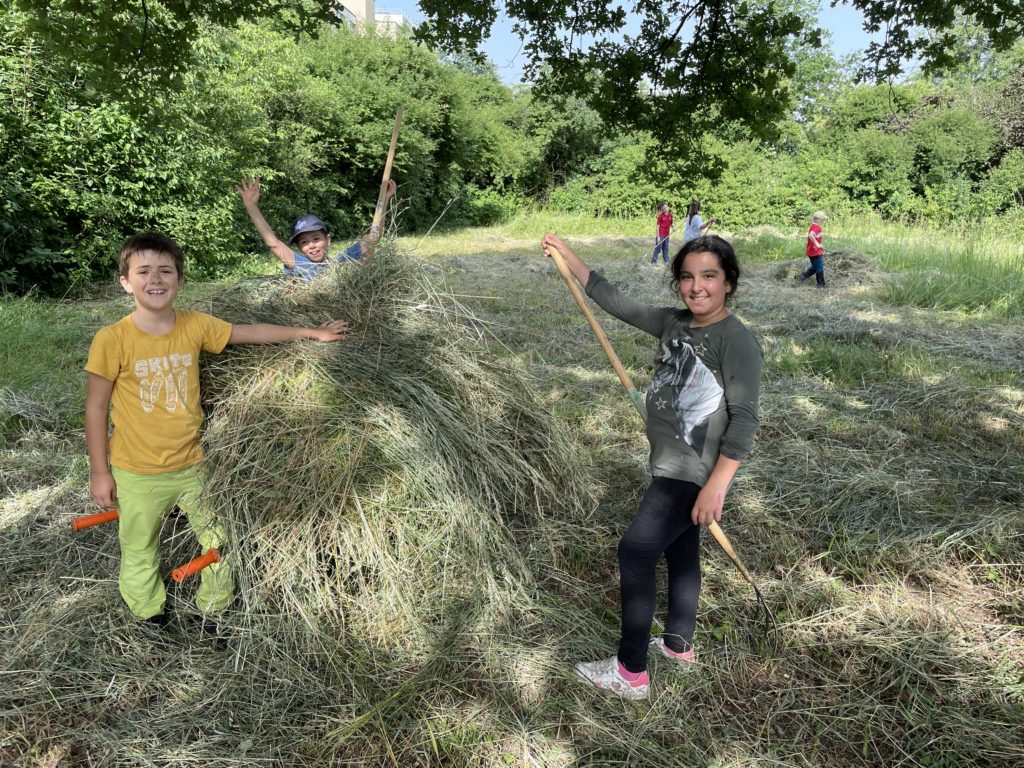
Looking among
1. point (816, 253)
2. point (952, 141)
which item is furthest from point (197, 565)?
point (952, 141)

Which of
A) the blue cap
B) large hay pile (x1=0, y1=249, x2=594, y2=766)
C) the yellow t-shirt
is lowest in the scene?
large hay pile (x1=0, y1=249, x2=594, y2=766)

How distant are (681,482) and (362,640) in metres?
1.28

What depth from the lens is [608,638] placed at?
2.55 meters

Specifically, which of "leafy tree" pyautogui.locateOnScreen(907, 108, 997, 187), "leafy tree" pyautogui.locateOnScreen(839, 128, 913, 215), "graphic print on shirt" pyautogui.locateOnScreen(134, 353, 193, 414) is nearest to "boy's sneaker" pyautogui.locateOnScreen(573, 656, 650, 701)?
"graphic print on shirt" pyautogui.locateOnScreen(134, 353, 193, 414)

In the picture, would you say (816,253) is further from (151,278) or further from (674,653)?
(151,278)

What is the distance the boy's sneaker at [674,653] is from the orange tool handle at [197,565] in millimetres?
1712

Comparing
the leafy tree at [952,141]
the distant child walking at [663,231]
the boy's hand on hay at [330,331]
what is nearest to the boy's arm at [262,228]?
the boy's hand on hay at [330,331]

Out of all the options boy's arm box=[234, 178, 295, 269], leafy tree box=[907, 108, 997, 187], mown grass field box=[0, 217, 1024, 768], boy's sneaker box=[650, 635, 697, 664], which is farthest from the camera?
leafy tree box=[907, 108, 997, 187]

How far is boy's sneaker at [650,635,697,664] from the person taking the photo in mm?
2422

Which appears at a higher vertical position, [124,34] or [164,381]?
[124,34]

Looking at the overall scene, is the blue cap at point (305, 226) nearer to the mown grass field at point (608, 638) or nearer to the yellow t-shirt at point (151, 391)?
the mown grass field at point (608, 638)

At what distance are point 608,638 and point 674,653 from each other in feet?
0.86

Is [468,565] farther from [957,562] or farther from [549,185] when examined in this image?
[549,185]

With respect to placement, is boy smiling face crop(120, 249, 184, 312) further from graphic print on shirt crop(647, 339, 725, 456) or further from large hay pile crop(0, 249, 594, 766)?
graphic print on shirt crop(647, 339, 725, 456)
